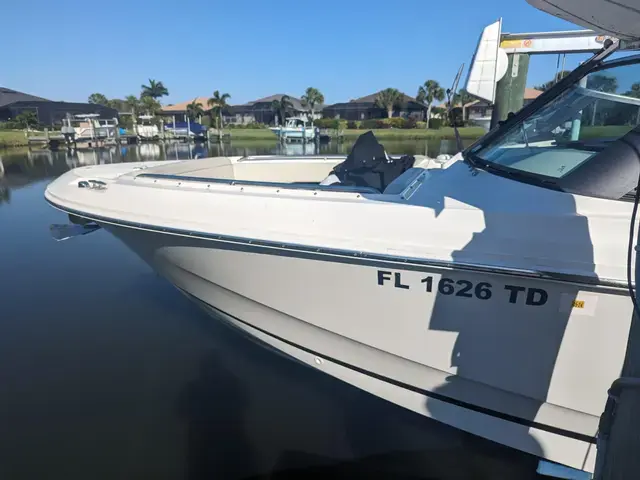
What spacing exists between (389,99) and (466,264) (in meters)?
53.6

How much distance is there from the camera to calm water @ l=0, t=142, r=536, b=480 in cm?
253

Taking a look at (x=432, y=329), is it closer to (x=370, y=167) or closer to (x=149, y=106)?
(x=370, y=167)

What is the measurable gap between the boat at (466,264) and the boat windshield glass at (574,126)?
1 centimetres

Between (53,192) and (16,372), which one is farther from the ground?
(53,192)

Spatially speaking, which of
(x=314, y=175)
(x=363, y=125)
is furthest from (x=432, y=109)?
(x=314, y=175)

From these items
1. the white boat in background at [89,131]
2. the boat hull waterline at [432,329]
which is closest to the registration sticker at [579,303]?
the boat hull waterline at [432,329]

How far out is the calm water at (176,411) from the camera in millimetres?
2529

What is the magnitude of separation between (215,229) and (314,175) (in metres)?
2.07

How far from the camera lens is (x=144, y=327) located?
407cm

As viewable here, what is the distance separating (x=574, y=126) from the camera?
2.33 meters

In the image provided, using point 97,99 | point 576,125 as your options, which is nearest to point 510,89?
point 576,125

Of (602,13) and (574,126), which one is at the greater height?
(602,13)


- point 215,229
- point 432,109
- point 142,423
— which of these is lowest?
point 142,423

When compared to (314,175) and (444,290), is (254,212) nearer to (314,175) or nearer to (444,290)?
(444,290)
